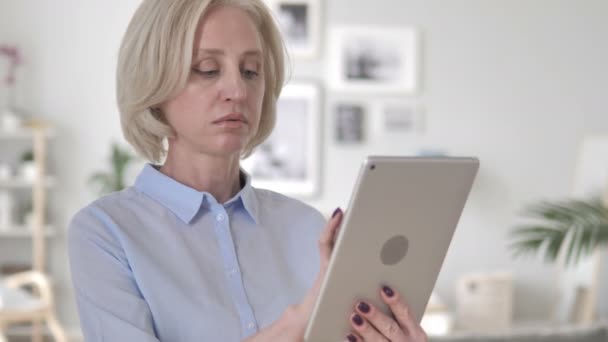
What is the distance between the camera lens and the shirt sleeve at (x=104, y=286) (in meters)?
1.19

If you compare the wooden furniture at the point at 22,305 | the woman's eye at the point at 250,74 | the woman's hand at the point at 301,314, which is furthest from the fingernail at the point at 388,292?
the wooden furniture at the point at 22,305

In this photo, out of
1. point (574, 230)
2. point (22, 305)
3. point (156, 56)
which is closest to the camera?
point (156, 56)

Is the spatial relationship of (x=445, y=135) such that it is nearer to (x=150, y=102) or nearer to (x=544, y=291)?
(x=544, y=291)

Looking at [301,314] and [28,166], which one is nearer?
[301,314]

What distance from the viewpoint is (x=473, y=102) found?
19.0 feet

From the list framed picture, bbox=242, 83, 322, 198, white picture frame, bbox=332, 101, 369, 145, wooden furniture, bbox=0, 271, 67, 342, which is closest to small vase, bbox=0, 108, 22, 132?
wooden furniture, bbox=0, 271, 67, 342

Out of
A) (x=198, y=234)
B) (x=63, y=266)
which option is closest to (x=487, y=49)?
(x=63, y=266)

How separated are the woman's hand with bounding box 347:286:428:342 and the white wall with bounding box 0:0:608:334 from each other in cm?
457

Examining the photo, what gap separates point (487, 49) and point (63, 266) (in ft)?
10.5

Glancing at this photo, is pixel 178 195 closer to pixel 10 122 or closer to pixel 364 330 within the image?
pixel 364 330

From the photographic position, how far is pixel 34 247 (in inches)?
221

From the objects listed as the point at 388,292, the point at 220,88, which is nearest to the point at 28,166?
Result: the point at 220,88

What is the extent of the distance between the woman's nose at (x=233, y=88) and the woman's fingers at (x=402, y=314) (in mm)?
354

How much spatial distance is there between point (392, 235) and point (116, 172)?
170 inches
